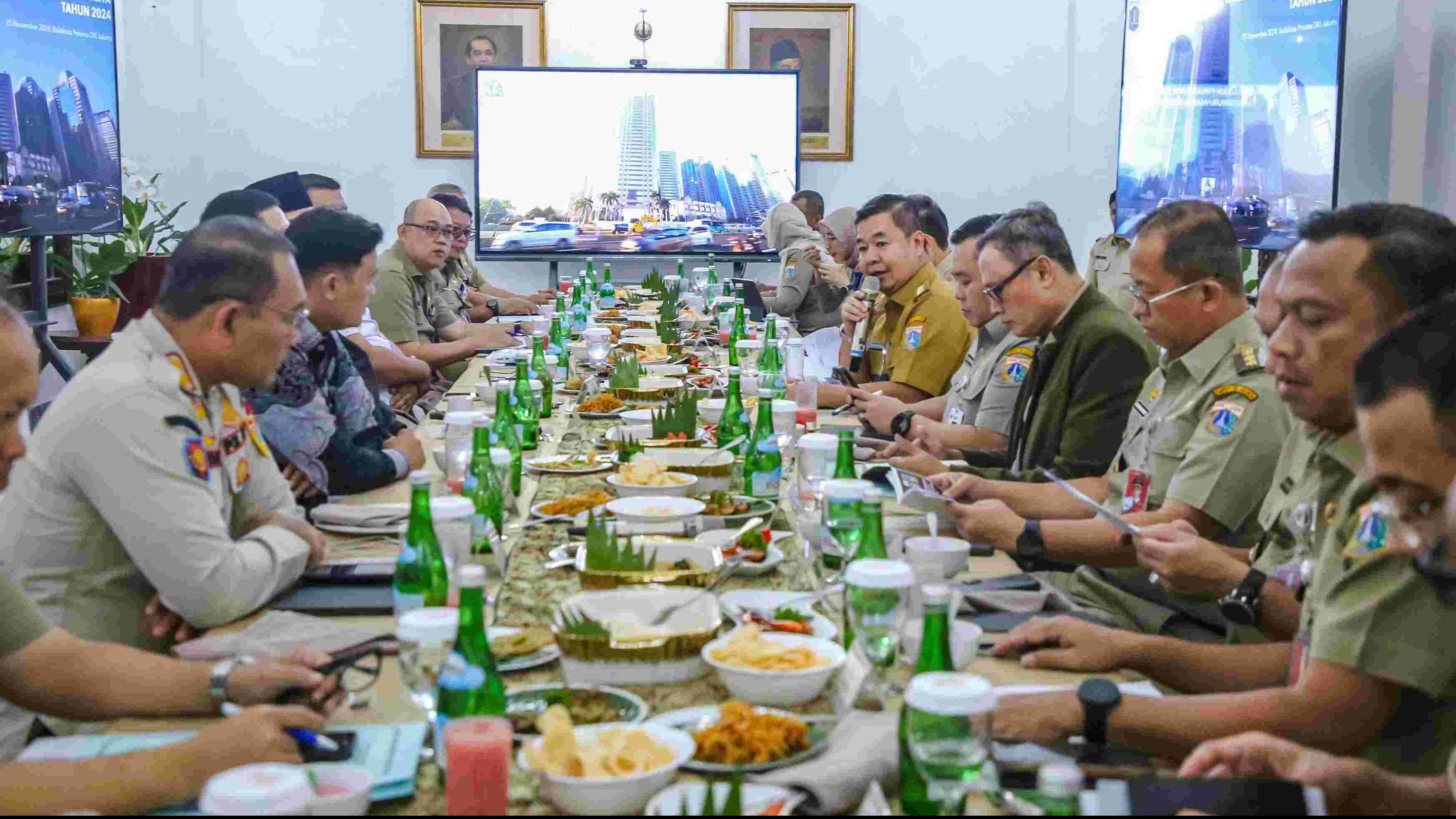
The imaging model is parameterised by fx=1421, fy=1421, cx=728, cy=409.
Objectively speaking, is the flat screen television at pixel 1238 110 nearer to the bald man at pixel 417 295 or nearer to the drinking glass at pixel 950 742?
the bald man at pixel 417 295

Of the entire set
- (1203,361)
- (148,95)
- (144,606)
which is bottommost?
(144,606)

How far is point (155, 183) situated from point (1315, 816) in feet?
28.7

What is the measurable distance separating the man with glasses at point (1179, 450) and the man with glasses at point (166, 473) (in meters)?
1.23

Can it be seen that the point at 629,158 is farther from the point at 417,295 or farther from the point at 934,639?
the point at 934,639

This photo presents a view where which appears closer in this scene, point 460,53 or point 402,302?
point 402,302

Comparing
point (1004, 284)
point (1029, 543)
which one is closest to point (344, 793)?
point (1029, 543)

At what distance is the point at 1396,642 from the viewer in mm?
1507

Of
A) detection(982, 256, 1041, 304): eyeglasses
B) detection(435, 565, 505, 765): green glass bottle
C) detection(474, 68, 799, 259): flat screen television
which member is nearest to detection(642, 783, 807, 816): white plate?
detection(435, 565, 505, 765): green glass bottle

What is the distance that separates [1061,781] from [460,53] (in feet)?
28.7

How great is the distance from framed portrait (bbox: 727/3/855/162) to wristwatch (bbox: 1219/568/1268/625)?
757cm

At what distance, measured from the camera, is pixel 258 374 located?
7.52 feet

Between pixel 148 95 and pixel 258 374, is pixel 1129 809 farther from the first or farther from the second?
pixel 148 95

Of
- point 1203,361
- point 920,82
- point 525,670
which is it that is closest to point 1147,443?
point 1203,361

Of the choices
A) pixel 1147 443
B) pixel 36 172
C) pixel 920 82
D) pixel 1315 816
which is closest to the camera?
pixel 1315 816
